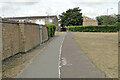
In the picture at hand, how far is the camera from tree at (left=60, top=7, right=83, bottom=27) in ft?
242

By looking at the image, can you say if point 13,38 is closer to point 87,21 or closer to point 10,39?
point 10,39

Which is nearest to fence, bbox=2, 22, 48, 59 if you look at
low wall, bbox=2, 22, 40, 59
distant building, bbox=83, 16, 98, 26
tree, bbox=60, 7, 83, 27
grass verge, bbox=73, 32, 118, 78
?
low wall, bbox=2, 22, 40, 59

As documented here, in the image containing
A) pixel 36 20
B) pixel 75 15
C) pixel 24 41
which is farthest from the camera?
pixel 75 15

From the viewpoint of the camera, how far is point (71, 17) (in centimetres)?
7450

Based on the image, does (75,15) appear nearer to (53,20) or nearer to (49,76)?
(53,20)

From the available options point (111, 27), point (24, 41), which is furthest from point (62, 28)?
point (24, 41)

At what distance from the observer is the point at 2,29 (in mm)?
7047

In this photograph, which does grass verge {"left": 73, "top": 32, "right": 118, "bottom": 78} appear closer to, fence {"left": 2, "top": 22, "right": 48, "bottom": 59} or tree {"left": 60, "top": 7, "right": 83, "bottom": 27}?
fence {"left": 2, "top": 22, "right": 48, "bottom": 59}

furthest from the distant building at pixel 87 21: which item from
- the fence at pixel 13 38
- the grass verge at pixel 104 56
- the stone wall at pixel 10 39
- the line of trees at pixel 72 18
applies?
the stone wall at pixel 10 39

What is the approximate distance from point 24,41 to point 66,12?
70.8 m

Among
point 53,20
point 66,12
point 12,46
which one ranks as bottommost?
point 12,46

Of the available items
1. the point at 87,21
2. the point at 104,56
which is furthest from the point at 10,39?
the point at 87,21

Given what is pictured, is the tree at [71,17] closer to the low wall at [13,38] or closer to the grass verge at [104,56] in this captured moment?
the grass verge at [104,56]

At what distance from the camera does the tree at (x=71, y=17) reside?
73.7 m
